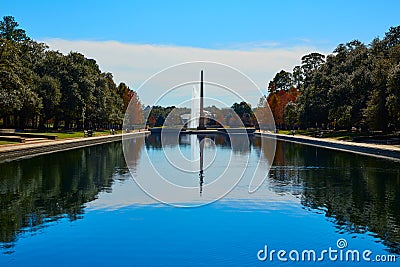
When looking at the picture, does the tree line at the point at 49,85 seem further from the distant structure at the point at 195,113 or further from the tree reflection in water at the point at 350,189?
the tree reflection in water at the point at 350,189

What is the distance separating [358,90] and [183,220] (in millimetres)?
39654

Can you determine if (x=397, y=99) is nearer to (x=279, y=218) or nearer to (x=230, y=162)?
(x=230, y=162)

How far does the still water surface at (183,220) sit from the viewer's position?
11398 mm

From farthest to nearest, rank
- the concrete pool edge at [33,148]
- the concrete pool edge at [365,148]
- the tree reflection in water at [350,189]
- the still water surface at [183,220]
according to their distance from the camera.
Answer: the concrete pool edge at [365,148] < the concrete pool edge at [33,148] < the tree reflection in water at [350,189] < the still water surface at [183,220]

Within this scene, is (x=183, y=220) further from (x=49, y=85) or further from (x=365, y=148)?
(x=49, y=85)

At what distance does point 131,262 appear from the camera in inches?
425

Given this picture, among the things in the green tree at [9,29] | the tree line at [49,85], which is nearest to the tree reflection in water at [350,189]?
the tree line at [49,85]

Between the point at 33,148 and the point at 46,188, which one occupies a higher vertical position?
the point at 33,148

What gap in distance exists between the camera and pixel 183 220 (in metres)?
14.9

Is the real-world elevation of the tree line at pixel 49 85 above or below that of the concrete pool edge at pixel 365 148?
above
